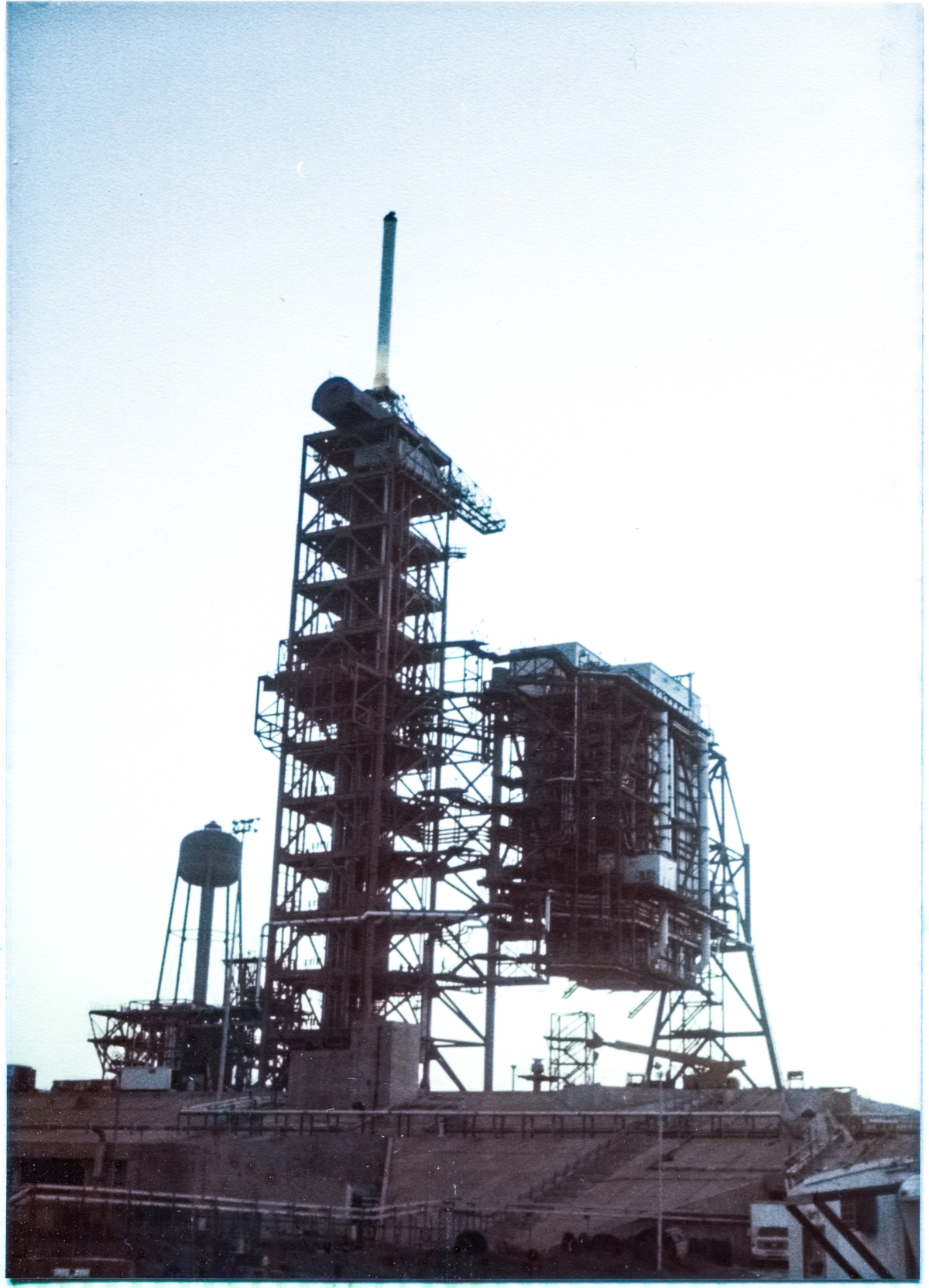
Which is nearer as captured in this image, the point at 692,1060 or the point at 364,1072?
the point at 364,1072

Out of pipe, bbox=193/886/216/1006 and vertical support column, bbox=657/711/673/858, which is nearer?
vertical support column, bbox=657/711/673/858

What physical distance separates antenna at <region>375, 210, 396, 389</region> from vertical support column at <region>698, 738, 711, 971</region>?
26.3 m

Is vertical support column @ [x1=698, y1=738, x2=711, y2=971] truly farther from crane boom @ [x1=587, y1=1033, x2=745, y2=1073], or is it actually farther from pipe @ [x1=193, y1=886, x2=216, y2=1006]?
pipe @ [x1=193, y1=886, x2=216, y2=1006]

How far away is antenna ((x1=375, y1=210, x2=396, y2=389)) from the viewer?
265ft

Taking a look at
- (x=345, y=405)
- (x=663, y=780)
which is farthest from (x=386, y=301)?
(x=663, y=780)

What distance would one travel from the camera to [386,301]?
264 feet

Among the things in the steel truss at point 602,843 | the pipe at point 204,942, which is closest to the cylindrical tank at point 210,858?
the pipe at point 204,942

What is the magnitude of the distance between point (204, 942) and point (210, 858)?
514 centimetres

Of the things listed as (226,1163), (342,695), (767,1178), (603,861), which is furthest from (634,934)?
(767,1178)

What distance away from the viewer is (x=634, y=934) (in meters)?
73.9

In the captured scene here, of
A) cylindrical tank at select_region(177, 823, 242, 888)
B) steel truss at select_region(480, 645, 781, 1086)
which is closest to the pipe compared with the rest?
cylindrical tank at select_region(177, 823, 242, 888)

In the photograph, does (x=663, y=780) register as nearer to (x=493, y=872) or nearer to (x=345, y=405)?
(x=493, y=872)

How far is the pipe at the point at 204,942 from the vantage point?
3718 inches

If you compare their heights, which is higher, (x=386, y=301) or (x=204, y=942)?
(x=386, y=301)
